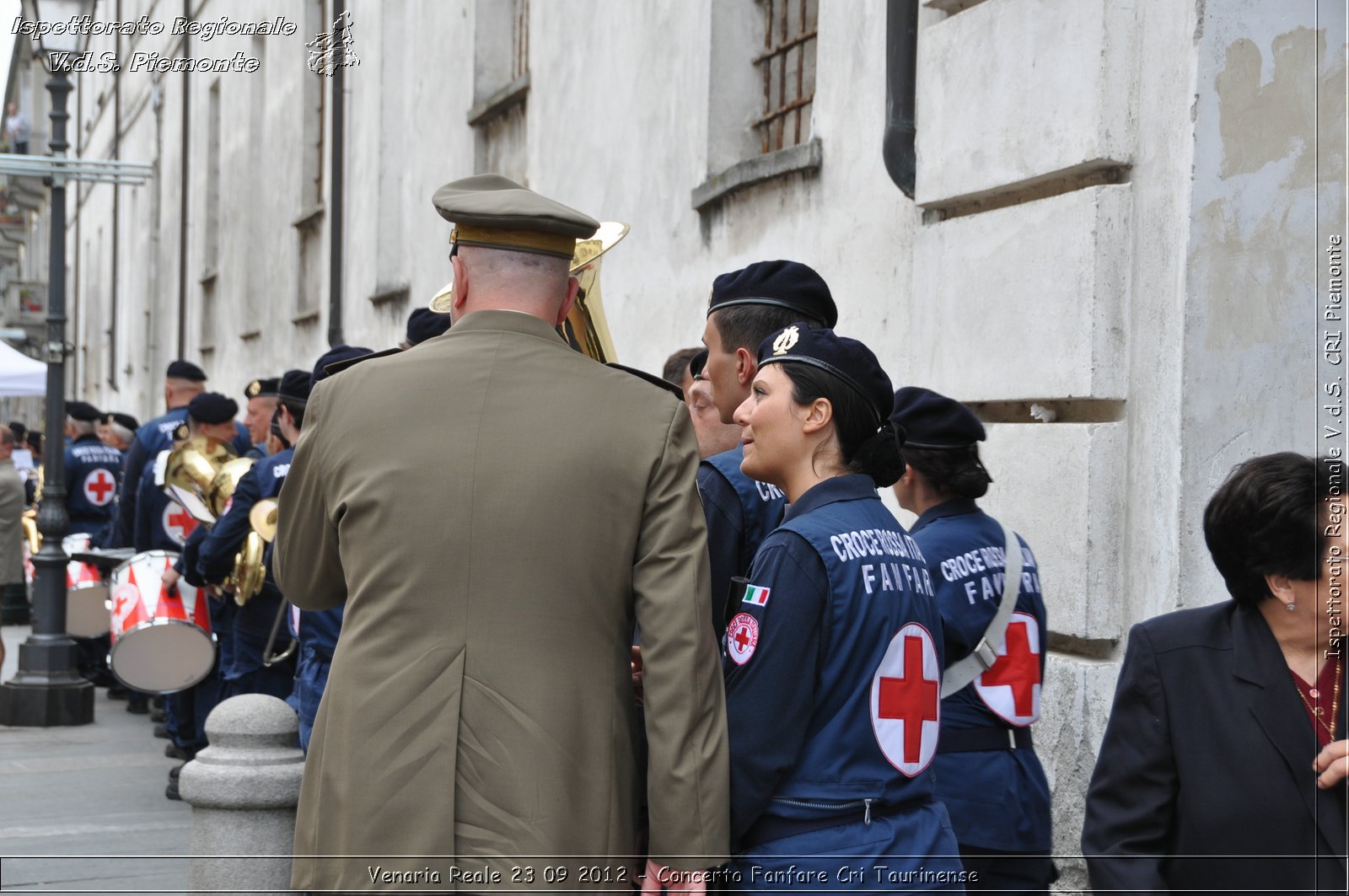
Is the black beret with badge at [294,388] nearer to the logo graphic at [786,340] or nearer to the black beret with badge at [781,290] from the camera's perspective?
the black beret with badge at [781,290]

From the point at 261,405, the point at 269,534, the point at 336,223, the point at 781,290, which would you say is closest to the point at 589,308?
the point at 781,290

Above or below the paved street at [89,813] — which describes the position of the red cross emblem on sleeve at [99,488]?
above

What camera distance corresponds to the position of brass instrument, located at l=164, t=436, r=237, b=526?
761 centimetres

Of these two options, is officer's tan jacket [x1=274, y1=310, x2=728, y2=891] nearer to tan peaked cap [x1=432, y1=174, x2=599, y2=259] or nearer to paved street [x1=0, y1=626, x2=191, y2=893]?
tan peaked cap [x1=432, y1=174, x2=599, y2=259]

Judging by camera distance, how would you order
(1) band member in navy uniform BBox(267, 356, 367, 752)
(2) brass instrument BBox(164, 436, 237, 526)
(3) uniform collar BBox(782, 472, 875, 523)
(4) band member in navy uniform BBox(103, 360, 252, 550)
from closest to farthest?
(3) uniform collar BBox(782, 472, 875, 523), (1) band member in navy uniform BBox(267, 356, 367, 752), (2) brass instrument BBox(164, 436, 237, 526), (4) band member in navy uniform BBox(103, 360, 252, 550)

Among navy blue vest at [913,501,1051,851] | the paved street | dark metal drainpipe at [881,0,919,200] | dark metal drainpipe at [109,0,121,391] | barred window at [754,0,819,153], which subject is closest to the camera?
navy blue vest at [913,501,1051,851]

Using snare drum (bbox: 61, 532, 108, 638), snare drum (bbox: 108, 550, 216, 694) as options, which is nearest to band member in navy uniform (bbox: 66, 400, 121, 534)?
snare drum (bbox: 61, 532, 108, 638)

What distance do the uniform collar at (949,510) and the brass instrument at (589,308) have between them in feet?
3.16

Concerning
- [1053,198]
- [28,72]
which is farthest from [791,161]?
[28,72]

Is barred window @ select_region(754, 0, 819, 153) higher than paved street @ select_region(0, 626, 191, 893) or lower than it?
higher

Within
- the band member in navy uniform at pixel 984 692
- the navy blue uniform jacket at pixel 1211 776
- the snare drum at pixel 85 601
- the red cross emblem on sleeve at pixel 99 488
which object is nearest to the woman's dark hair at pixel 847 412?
the navy blue uniform jacket at pixel 1211 776

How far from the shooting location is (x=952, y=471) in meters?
3.91

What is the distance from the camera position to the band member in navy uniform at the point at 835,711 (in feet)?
8.43

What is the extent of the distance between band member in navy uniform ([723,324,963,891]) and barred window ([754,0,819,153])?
4676 mm
